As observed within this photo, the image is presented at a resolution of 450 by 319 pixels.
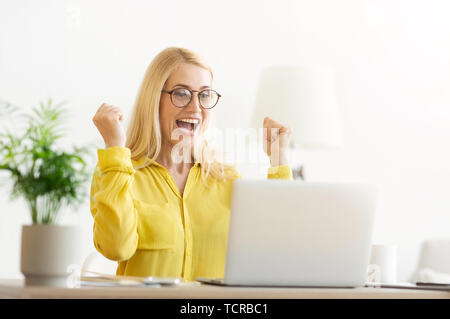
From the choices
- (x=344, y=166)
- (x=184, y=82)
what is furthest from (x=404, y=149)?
(x=184, y=82)

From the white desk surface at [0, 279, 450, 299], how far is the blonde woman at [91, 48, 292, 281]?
55 cm

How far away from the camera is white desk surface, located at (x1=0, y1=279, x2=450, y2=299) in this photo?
3.88 feet

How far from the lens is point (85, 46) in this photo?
3.33 m

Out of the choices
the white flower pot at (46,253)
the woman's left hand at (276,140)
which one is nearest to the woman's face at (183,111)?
the woman's left hand at (276,140)

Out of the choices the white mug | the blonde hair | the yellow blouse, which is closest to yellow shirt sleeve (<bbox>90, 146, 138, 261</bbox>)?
the yellow blouse

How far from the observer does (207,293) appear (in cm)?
125

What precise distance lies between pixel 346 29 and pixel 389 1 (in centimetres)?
31

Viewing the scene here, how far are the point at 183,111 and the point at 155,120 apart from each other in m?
0.09

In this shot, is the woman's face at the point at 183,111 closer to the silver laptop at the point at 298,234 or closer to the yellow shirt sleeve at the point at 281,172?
the yellow shirt sleeve at the point at 281,172

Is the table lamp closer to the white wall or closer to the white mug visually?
the white wall

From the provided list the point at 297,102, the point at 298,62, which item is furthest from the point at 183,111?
the point at 298,62

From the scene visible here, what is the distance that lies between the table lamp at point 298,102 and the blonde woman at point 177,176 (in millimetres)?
1134

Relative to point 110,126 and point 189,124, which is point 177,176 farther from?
point 110,126
